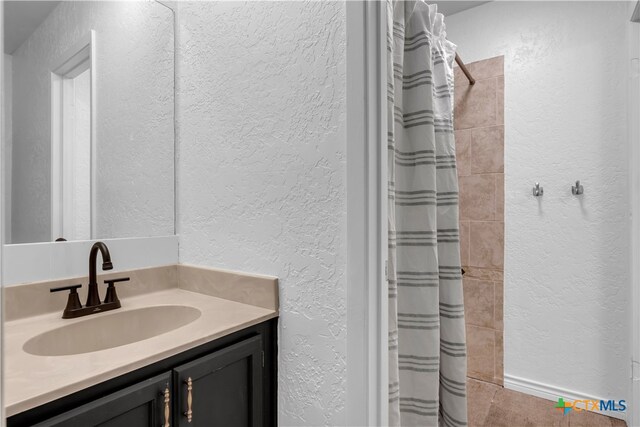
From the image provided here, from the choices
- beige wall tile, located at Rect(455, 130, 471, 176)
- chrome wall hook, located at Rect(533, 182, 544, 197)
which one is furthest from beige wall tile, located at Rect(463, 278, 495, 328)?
beige wall tile, located at Rect(455, 130, 471, 176)

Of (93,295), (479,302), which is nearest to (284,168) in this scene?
(93,295)

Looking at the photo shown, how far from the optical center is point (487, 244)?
7.27ft

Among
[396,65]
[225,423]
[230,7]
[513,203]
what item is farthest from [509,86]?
[225,423]

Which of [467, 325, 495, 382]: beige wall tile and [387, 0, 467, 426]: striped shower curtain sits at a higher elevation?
[387, 0, 467, 426]: striped shower curtain

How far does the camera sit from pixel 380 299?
3.11ft

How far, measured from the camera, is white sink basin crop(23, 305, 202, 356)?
0.96m

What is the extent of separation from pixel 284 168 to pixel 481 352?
6.19 ft

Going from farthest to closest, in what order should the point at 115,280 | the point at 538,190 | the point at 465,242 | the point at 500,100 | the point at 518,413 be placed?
the point at 465,242 → the point at 500,100 → the point at 538,190 → the point at 518,413 → the point at 115,280

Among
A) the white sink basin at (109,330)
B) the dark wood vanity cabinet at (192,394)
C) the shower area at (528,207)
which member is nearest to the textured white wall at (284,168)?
the dark wood vanity cabinet at (192,394)

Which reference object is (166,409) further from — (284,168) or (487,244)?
(487,244)

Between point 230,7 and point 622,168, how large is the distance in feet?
6.47

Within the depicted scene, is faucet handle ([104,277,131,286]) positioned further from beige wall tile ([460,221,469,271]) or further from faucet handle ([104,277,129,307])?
beige wall tile ([460,221,469,271])

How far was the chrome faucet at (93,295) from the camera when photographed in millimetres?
1053

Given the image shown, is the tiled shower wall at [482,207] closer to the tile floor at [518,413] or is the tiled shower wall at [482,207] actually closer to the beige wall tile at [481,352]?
the beige wall tile at [481,352]
